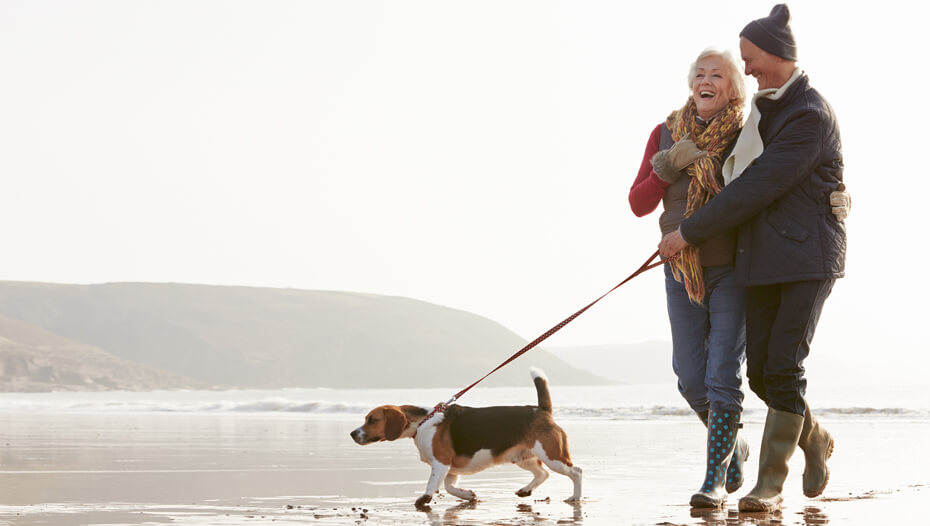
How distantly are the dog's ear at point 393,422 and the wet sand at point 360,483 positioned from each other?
0.35 m

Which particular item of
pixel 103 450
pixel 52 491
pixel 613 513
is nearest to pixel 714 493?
pixel 613 513

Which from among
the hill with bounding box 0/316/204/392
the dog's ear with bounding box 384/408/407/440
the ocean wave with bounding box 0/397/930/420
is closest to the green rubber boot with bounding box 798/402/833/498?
the dog's ear with bounding box 384/408/407/440

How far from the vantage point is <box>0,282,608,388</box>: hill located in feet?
282

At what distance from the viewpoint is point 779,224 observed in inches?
177

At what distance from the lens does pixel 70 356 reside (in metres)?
60.2

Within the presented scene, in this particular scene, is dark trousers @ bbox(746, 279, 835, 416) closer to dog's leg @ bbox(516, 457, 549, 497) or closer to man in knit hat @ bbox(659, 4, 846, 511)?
man in knit hat @ bbox(659, 4, 846, 511)

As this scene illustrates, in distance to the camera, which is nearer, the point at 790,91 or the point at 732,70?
the point at 790,91

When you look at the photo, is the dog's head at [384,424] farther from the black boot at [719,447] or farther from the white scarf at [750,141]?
the white scarf at [750,141]

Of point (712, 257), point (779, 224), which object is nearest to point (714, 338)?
point (712, 257)

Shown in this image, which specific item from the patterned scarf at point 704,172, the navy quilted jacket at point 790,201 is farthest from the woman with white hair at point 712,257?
the navy quilted jacket at point 790,201

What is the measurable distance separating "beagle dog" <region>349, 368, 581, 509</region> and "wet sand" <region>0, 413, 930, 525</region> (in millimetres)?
215

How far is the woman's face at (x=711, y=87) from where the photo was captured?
4840 millimetres

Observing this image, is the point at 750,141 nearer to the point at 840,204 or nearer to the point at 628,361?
the point at 840,204

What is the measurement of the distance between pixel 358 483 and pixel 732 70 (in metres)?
3.36
